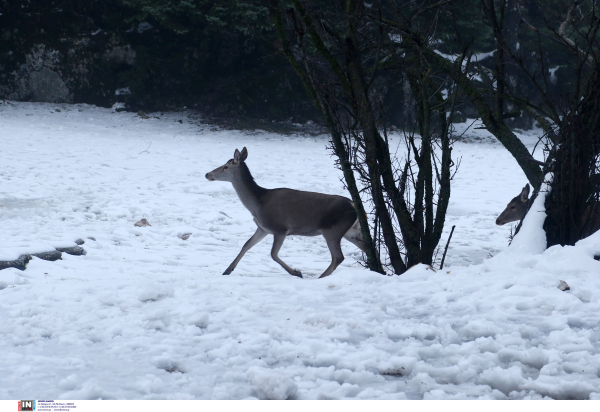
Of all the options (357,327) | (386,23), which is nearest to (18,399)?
(357,327)

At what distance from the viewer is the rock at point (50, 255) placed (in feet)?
21.2

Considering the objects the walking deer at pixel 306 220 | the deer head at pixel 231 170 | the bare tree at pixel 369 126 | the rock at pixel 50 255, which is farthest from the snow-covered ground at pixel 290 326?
the deer head at pixel 231 170

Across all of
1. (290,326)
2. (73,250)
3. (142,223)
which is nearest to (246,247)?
(73,250)

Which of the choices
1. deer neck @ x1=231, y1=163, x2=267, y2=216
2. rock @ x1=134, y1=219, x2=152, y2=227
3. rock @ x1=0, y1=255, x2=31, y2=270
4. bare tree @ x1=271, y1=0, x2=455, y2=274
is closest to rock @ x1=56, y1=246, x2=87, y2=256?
rock @ x1=0, y1=255, x2=31, y2=270

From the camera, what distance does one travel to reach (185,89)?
2130 centimetres

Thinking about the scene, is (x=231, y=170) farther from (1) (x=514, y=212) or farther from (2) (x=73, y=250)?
(1) (x=514, y=212)

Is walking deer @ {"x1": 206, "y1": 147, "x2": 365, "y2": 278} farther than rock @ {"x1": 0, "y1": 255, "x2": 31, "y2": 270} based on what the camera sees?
Yes

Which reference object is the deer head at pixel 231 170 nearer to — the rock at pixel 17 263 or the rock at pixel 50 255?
the rock at pixel 50 255

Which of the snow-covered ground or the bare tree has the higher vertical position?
the bare tree

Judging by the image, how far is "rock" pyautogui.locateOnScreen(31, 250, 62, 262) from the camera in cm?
646

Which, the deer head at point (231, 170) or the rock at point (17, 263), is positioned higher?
the deer head at point (231, 170)

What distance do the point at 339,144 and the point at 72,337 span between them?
9.24 ft

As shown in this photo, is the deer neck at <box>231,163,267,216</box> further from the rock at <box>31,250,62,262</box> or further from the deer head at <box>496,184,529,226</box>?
the deer head at <box>496,184,529,226</box>

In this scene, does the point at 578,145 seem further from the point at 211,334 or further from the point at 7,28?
the point at 7,28
